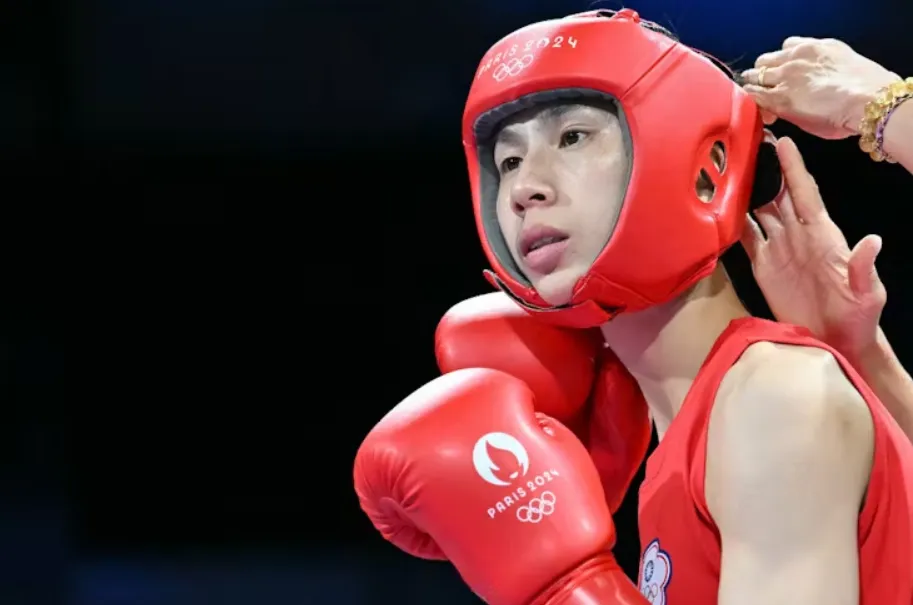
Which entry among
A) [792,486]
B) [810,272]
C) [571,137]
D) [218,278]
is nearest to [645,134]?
[571,137]

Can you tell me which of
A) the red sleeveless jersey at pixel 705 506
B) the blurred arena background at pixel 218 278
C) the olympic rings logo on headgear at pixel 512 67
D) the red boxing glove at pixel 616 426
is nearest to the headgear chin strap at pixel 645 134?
the olympic rings logo on headgear at pixel 512 67

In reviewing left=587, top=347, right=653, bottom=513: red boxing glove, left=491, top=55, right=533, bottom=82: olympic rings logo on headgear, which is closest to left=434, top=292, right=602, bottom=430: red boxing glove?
left=587, top=347, right=653, bottom=513: red boxing glove

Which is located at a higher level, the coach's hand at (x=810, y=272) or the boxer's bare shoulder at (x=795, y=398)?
the coach's hand at (x=810, y=272)

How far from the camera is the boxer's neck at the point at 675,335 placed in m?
1.51

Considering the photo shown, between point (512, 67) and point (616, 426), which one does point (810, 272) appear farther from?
point (512, 67)

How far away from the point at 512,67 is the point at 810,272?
1.74 ft

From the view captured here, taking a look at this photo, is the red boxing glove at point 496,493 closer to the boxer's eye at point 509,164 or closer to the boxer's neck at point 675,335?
the boxer's neck at point 675,335

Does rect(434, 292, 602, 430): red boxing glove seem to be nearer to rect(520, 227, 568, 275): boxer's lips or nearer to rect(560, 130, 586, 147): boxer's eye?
rect(520, 227, 568, 275): boxer's lips

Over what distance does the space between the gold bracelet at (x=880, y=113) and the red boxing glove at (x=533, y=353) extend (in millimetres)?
528

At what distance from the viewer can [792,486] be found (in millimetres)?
1188

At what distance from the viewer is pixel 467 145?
1.60 meters

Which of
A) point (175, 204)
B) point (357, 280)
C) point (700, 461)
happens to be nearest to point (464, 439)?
point (700, 461)

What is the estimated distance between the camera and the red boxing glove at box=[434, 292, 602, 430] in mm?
1663

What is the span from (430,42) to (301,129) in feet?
1.64
